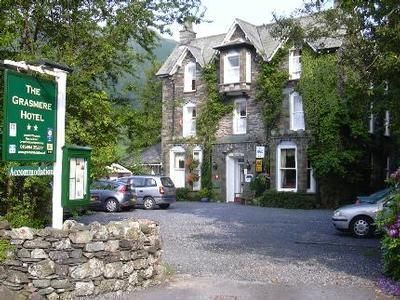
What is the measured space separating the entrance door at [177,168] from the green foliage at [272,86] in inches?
277

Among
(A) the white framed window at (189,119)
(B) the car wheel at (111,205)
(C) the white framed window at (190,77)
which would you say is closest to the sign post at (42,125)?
(B) the car wheel at (111,205)

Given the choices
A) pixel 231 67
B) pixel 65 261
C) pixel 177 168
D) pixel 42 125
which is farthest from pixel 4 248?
pixel 177 168

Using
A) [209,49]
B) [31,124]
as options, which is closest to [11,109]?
[31,124]

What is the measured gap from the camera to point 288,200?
29719 mm

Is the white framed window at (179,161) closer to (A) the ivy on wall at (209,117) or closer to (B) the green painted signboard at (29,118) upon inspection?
(A) the ivy on wall at (209,117)

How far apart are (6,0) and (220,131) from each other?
2459 cm

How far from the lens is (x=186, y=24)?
1630 cm

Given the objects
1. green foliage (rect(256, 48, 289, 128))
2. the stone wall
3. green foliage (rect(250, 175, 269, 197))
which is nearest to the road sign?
the stone wall

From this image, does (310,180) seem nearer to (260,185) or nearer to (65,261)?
(260,185)

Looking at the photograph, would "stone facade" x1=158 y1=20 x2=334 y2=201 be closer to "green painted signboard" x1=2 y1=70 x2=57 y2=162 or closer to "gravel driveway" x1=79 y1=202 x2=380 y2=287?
A: "gravel driveway" x1=79 y1=202 x2=380 y2=287

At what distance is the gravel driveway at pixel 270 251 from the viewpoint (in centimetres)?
1038

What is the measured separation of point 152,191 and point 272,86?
910cm

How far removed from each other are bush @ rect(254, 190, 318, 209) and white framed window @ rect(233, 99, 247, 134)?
16.5 feet

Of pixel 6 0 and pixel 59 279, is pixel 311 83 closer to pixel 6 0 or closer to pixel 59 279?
pixel 6 0
